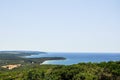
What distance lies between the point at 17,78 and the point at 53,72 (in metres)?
6.33

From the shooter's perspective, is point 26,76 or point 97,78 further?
point 26,76

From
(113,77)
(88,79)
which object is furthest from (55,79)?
(113,77)

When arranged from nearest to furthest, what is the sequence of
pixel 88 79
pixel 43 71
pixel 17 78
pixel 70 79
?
pixel 88 79, pixel 70 79, pixel 43 71, pixel 17 78

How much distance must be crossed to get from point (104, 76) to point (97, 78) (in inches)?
46.7

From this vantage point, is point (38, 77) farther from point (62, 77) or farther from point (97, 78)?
point (97, 78)

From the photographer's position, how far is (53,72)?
35.3 meters

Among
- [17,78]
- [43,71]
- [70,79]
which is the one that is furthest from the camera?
[17,78]

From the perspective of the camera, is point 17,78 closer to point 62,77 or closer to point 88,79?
point 62,77

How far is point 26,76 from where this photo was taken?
36719 millimetres

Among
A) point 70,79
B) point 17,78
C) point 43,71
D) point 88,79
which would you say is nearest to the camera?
point 88,79

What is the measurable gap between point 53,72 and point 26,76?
404 centimetres

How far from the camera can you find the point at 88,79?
31.1 meters

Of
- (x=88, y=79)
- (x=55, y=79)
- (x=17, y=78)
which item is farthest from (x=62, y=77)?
(x=17, y=78)

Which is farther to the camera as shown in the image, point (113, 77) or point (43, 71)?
point (43, 71)
